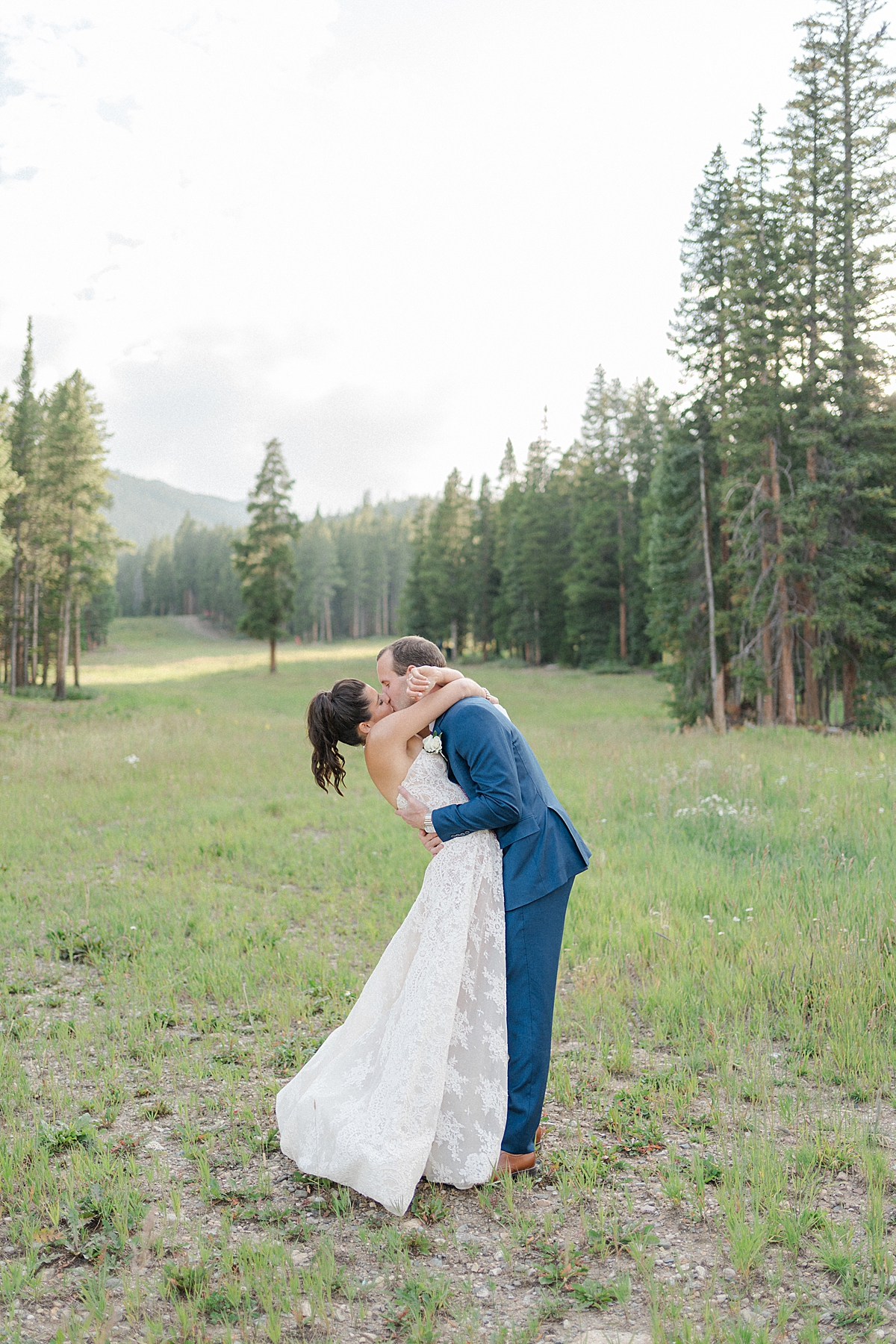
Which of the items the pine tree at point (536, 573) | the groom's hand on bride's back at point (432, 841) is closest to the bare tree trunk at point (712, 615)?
the groom's hand on bride's back at point (432, 841)

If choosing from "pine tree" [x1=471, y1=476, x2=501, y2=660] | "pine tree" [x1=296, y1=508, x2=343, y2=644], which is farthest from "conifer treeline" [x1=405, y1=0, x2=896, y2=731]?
"pine tree" [x1=296, y1=508, x2=343, y2=644]

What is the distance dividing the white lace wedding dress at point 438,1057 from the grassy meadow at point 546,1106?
0.21 m

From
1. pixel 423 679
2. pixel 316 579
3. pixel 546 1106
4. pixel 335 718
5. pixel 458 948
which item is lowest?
pixel 546 1106

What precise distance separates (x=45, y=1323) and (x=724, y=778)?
10386 millimetres

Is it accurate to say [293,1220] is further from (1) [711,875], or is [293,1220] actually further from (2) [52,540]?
(2) [52,540]

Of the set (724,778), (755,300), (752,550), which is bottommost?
(724,778)

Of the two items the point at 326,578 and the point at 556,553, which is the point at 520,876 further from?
the point at 326,578

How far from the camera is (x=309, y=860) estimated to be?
10.0 meters

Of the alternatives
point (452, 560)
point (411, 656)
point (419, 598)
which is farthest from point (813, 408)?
point (419, 598)

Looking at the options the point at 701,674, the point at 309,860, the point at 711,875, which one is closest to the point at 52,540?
the point at 701,674

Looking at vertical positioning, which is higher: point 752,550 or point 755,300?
point 755,300

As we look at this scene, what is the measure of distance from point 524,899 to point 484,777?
62cm

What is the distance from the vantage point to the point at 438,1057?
3789mm

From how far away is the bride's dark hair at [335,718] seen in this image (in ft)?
13.1
